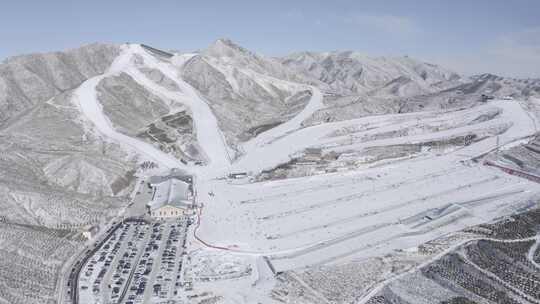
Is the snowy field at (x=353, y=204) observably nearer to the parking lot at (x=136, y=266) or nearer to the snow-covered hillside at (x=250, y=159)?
the snow-covered hillside at (x=250, y=159)

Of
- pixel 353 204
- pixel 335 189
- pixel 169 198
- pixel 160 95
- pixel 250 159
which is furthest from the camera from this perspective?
pixel 160 95

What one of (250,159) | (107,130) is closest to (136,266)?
(250,159)

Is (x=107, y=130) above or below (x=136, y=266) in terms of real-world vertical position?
above

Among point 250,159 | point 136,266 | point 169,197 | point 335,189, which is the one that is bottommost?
point 335,189

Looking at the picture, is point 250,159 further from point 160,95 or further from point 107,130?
point 160,95

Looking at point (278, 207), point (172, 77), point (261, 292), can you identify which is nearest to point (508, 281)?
point (261, 292)

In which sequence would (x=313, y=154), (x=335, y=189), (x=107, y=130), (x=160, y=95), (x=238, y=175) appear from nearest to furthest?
(x=335, y=189) < (x=238, y=175) < (x=313, y=154) < (x=107, y=130) < (x=160, y=95)

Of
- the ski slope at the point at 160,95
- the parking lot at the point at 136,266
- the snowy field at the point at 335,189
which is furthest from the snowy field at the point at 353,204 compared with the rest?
the ski slope at the point at 160,95
